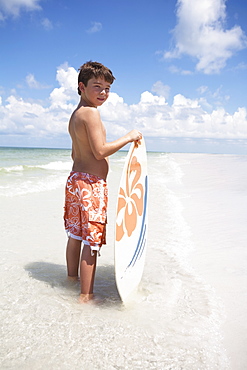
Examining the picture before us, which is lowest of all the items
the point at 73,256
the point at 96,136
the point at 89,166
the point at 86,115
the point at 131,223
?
the point at 73,256

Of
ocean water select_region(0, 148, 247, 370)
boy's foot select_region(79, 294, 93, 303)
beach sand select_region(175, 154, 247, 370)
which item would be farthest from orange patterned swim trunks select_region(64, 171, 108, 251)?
beach sand select_region(175, 154, 247, 370)

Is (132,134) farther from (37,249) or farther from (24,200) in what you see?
(24,200)

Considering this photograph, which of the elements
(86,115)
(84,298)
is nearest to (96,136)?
(86,115)

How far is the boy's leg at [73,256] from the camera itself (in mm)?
2539

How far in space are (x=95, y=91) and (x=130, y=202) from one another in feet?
2.83

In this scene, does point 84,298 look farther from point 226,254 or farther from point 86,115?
point 226,254

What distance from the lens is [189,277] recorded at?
110 inches

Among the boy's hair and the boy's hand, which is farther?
the boy's hand

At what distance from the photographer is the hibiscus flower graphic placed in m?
2.24

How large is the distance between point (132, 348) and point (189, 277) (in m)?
1.15

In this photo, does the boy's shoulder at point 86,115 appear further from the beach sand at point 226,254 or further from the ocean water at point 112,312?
the beach sand at point 226,254

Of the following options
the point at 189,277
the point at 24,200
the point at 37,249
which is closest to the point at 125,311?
the point at 189,277

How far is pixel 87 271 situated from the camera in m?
2.29

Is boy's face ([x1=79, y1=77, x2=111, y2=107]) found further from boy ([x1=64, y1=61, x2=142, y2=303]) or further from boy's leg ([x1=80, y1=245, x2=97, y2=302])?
boy's leg ([x1=80, y1=245, x2=97, y2=302])
